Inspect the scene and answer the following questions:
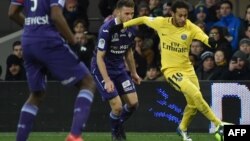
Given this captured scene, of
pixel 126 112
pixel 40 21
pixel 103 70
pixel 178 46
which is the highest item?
pixel 40 21

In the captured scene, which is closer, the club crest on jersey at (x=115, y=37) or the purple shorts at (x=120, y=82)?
the club crest on jersey at (x=115, y=37)

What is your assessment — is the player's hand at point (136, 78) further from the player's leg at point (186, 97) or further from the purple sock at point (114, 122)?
the purple sock at point (114, 122)

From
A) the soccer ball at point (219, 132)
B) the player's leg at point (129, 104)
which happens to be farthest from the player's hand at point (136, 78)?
the soccer ball at point (219, 132)

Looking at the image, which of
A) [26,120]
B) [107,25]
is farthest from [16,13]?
[107,25]

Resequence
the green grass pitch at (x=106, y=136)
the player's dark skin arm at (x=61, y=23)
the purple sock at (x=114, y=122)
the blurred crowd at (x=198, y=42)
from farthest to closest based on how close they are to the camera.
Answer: the blurred crowd at (x=198, y=42) < the green grass pitch at (x=106, y=136) < the purple sock at (x=114, y=122) < the player's dark skin arm at (x=61, y=23)

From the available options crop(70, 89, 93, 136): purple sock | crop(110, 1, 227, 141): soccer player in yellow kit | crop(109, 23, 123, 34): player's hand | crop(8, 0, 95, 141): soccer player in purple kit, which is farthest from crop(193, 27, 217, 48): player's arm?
crop(70, 89, 93, 136): purple sock

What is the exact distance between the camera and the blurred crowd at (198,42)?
13.9m

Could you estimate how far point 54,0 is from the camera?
8.72 metres

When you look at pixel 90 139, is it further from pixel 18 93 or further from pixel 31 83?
pixel 31 83

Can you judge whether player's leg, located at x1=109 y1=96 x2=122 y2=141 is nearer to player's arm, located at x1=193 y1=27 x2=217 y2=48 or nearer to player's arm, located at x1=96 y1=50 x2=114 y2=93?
player's arm, located at x1=96 y1=50 x2=114 y2=93

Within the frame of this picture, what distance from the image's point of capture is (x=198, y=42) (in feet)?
48.3

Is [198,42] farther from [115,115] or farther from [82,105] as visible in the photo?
[82,105]

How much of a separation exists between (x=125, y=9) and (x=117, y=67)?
93cm

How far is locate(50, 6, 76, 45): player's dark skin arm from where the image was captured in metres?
8.63
